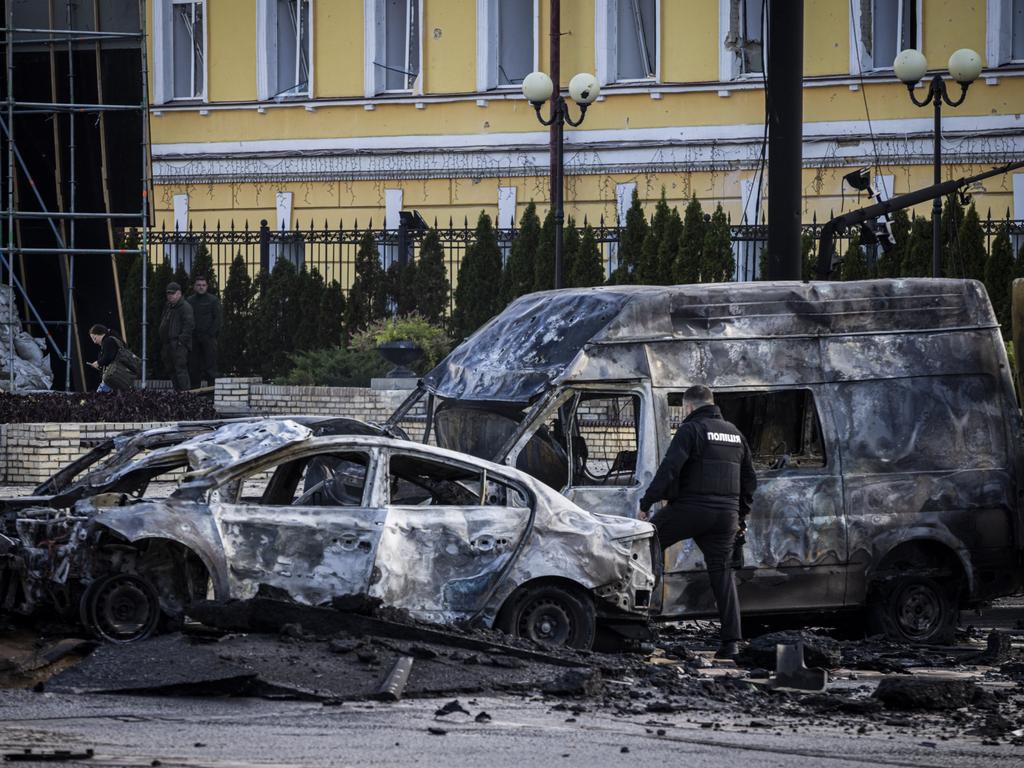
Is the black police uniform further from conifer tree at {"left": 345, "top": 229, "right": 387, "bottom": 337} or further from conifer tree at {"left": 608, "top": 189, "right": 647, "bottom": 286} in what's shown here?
conifer tree at {"left": 345, "top": 229, "right": 387, "bottom": 337}

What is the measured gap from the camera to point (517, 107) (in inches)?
1344

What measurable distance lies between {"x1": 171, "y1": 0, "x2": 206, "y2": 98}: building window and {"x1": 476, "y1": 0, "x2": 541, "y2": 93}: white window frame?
17.7 ft

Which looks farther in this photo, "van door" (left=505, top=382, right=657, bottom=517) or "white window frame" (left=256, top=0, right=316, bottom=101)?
"white window frame" (left=256, top=0, right=316, bottom=101)

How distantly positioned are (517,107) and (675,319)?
2152cm

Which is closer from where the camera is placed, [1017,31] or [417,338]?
[417,338]

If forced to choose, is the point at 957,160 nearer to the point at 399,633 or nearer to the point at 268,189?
the point at 268,189

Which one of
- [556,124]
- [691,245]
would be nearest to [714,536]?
[691,245]

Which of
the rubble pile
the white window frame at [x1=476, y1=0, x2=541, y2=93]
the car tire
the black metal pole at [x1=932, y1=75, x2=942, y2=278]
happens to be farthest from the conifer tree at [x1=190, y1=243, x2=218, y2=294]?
the rubble pile

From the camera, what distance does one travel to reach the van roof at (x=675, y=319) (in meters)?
12.9

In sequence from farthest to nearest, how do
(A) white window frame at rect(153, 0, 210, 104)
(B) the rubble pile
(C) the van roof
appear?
1. (A) white window frame at rect(153, 0, 210, 104)
2. (C) the van roof
3. (B) the rubble pile

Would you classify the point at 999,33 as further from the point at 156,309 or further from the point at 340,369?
the point at 156,309

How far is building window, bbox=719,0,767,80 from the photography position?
32875mm

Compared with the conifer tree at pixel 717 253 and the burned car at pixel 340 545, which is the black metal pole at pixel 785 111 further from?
the conifer tree at pixel 717 253

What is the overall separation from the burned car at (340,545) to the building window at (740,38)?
22.0 meters
